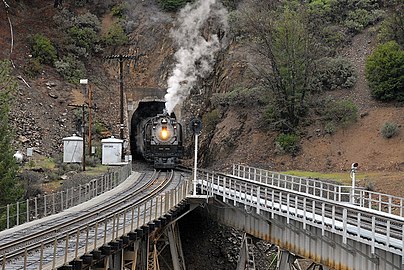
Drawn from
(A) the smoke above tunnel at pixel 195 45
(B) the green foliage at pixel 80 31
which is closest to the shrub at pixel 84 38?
(B) the green foliage at pixel 80 31

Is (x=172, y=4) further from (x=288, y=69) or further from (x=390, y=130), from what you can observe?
(x=390, y=130)

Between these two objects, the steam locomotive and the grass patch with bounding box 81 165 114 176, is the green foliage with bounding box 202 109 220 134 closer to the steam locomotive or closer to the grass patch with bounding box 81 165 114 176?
the steam locomotive

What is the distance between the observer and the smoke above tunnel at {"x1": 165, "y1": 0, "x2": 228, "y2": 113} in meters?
59.6

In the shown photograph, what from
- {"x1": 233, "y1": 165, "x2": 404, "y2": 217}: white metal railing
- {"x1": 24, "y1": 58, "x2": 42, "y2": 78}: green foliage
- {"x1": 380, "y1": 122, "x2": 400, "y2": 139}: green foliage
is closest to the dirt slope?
{"x1": 380, "y1": 122, "x2": 400, "y2": 139}: green foliage

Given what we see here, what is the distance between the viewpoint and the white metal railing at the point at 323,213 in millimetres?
17859

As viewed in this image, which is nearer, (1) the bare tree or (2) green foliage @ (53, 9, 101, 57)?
(1) the bare tree

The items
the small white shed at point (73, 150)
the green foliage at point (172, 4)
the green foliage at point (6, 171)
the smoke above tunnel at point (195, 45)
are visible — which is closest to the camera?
the green foliage at point (6, 171)

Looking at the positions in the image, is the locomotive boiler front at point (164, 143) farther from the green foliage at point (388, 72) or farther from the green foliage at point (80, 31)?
the green foliage at point (80, 31)

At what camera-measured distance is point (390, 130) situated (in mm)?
42375

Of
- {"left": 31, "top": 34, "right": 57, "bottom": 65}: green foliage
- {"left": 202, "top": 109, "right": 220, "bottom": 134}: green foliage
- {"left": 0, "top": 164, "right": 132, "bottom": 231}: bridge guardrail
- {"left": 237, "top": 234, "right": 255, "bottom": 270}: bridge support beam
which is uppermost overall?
{"left": 31, "top": 34, "right": 57, "bottom": 65}: green foliage

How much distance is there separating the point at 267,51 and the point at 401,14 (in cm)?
1165

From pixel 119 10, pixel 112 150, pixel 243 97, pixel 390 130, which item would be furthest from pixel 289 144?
pixel 119 10

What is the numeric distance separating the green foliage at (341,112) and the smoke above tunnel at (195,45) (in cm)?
1559

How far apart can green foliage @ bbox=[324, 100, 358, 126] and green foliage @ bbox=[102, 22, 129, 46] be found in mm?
28044
